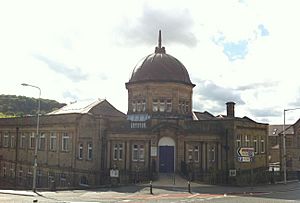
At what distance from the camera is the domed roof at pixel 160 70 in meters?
42.3

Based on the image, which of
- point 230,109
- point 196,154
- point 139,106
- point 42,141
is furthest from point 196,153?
point 42,141

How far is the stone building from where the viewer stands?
35.2 metres

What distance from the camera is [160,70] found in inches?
1679

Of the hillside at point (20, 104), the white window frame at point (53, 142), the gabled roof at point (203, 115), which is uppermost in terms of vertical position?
the hillside at point (20, 104)

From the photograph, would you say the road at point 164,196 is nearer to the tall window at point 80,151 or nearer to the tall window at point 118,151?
the tall window at point 118,151

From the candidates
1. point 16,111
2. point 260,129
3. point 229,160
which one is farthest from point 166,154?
point 16,111

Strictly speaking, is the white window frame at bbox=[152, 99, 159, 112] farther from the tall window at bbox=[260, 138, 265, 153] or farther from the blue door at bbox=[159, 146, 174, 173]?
the tall window at bbox=[260, 138, 265, 153]

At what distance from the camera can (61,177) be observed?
42156 mm

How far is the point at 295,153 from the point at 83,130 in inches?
1564

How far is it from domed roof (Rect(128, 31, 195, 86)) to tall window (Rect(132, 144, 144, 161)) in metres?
8.70

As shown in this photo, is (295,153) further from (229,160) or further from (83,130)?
(83,130)

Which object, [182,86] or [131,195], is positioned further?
[182,86]

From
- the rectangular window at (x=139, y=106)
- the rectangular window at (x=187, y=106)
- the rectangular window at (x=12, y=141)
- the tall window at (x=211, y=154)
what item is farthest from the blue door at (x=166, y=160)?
the rectangular window at (x=12, y=141)

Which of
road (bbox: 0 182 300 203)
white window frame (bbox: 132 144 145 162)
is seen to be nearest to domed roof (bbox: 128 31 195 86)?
white window frame (bbox: 132 144 145 162)
